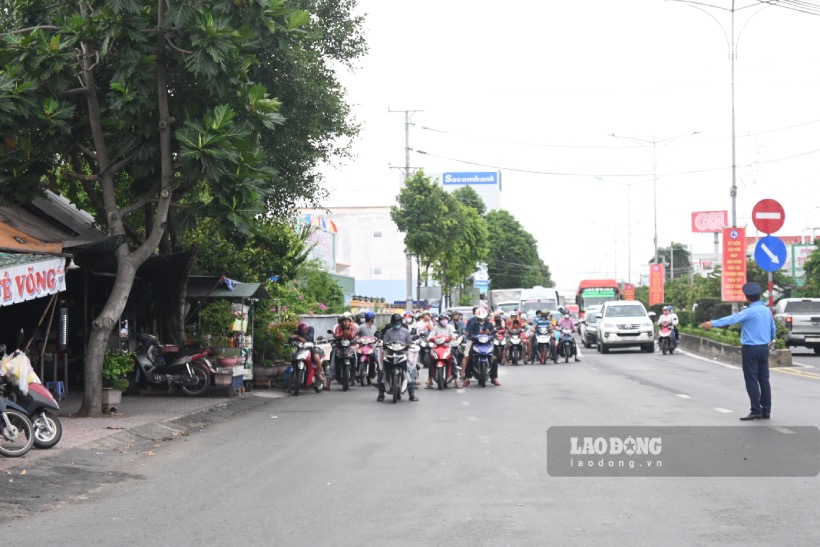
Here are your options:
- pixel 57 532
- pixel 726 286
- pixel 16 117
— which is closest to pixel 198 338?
pixel 16 117

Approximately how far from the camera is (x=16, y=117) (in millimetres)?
14672

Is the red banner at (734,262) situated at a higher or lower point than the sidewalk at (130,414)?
higher

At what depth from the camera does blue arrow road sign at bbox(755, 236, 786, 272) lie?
2448 cm

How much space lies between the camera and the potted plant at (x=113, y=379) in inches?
623

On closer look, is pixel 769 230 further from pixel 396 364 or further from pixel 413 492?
pixel 413 492

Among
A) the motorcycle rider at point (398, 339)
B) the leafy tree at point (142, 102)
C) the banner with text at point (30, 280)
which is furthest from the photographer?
the motorcycle rider at point (398, 339)

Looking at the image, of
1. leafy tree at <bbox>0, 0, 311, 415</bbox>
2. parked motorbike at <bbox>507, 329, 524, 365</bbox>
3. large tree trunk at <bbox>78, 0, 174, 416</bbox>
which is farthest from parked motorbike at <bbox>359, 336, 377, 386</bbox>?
parked motorbike at <bbox>507, 329, 524, 365</bbox>

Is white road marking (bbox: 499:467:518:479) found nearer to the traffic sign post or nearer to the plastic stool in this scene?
the plastic stool

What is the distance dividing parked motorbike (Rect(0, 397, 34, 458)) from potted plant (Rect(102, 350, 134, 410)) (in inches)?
176

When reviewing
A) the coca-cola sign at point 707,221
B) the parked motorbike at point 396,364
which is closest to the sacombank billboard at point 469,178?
the coca-cola sign at point 707,221

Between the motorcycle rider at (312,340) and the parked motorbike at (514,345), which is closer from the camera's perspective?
the motorcycle rider at (312,340)

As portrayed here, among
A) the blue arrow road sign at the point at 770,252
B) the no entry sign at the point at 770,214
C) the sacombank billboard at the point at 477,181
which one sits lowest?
the blue arrow road sign at the point at 770,252

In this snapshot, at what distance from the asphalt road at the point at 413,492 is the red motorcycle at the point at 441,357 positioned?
5.72 meters

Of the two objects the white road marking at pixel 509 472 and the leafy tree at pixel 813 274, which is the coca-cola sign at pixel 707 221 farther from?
the white road marking at pixel 509 472
